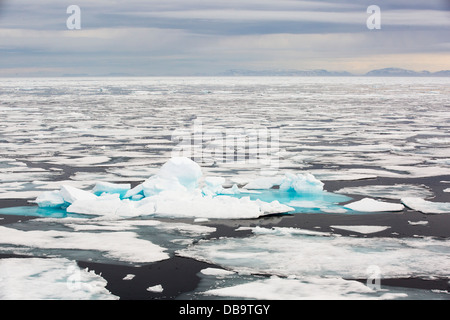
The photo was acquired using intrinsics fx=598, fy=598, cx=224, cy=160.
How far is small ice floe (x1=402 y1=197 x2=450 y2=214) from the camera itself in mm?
7293

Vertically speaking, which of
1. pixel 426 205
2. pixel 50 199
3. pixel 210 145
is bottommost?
pixel 426 205

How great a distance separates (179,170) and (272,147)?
531 centimetres

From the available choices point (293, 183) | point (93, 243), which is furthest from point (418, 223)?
point (93, 243)

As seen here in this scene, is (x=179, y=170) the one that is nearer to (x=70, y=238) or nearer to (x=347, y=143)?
(x=70, y=238)

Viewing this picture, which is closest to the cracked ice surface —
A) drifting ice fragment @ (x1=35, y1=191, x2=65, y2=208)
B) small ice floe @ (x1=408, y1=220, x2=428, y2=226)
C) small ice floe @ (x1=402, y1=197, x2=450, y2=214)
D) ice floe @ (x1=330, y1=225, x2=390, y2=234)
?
drifting ice fragment @ (x1=35, y1=191, x2=65, y2=208)

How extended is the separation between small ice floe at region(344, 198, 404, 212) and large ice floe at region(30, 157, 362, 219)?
0.60ft

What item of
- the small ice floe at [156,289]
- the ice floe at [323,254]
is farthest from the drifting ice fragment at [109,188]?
the small ice floe at [156,289]

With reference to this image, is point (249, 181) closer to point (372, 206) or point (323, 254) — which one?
point (372, 206)

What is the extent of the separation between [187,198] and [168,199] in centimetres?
25

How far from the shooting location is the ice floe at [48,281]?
461 cm

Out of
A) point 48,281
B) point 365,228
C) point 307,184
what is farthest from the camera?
point 307,184

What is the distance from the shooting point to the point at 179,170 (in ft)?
26.6

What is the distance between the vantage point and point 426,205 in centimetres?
750

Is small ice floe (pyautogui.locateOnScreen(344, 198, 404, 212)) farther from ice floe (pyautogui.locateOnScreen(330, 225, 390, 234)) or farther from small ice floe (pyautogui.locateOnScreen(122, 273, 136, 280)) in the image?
small ice floe (pyautogui.locateOnScreen(122, 273, 136, 280))
